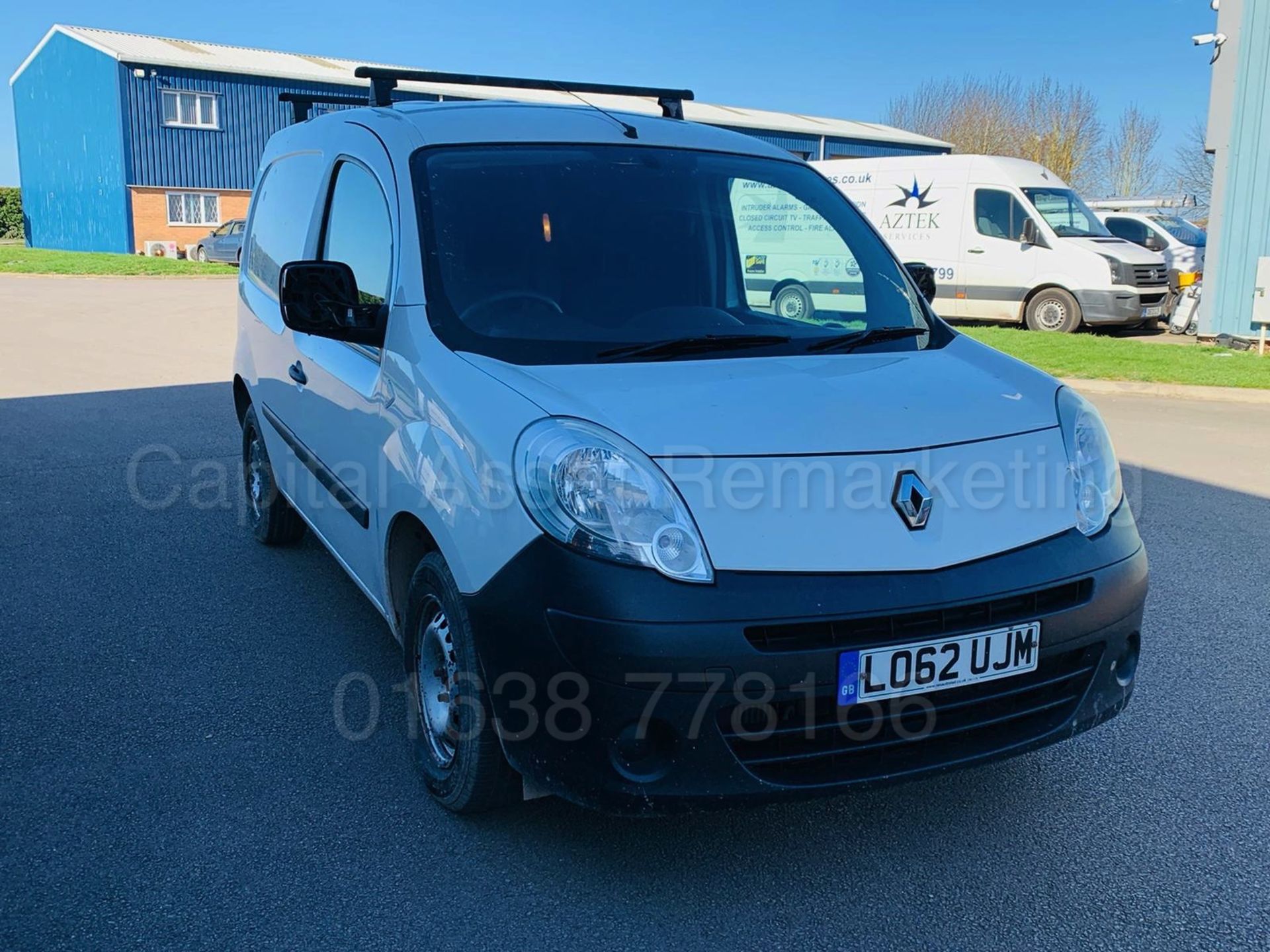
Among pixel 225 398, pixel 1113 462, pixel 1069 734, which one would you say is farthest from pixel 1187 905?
pixel 225 398

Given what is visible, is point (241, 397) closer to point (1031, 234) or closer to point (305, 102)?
point (305, 102)

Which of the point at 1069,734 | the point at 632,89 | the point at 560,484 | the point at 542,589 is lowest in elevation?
the point at 1069,734

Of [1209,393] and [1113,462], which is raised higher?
[1113,462]

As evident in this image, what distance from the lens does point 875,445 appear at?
275cm

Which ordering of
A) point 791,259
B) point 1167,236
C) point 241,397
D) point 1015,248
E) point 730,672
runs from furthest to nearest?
point 1167,236, point 1015,248, point 241,397, point 791,259, point 730,672

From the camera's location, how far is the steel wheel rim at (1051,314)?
16.2 meters

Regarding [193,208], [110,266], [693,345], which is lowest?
[110,266]

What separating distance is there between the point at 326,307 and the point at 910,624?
1.88m

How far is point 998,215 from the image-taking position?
1666 centimetres

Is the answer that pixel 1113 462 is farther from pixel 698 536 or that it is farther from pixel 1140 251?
pixel 1140 251

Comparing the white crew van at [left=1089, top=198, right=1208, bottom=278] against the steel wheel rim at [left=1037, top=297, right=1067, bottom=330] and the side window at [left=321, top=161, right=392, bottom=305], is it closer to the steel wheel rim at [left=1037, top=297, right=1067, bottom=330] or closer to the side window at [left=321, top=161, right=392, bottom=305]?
the steel wheel rim at [left=1037, top=297, right=1067, bottom=330]

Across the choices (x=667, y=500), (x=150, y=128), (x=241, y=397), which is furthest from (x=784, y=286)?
(x=150, y=128)

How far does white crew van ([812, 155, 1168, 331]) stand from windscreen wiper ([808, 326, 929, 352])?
12.4 metres

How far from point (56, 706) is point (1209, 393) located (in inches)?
401
